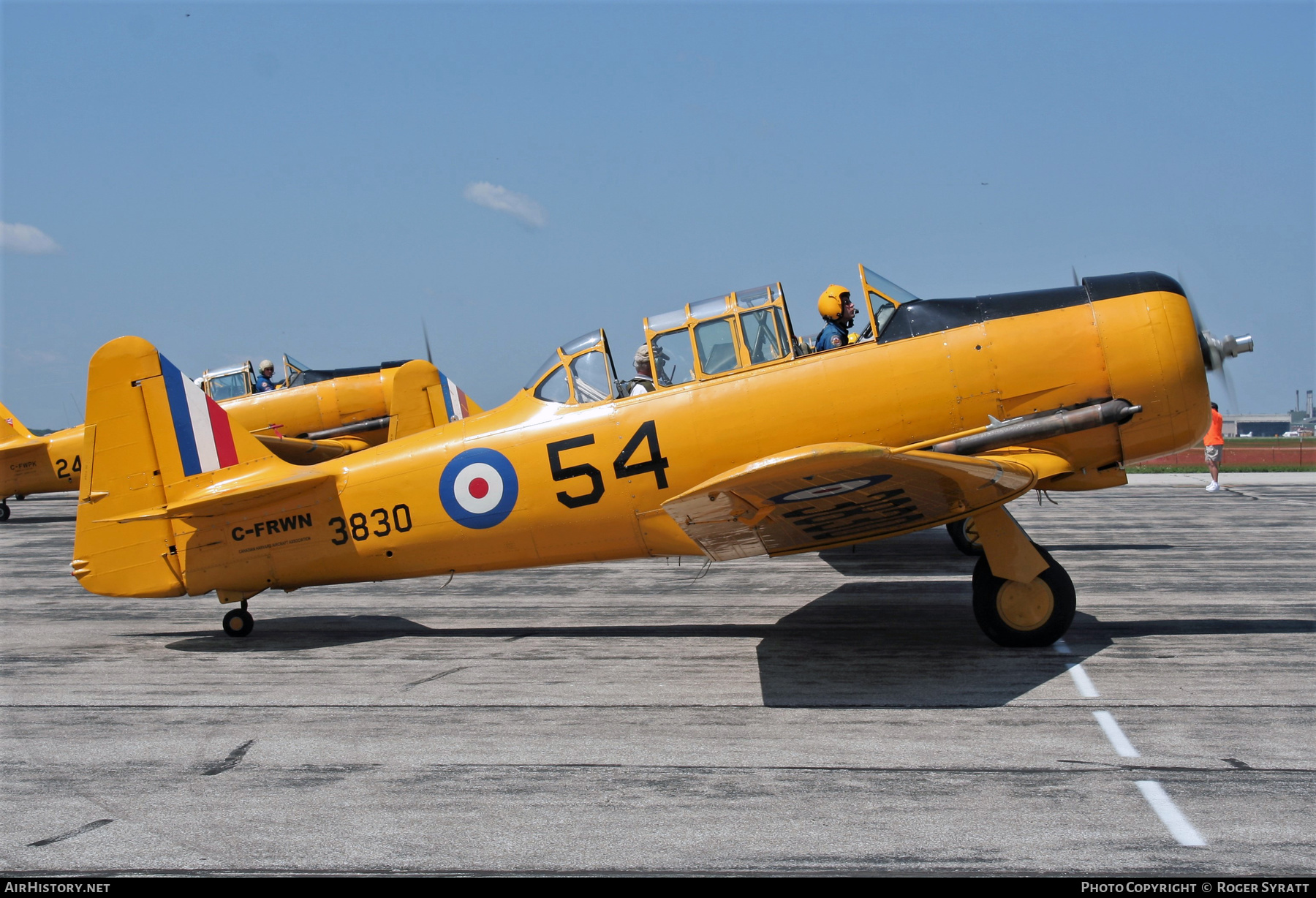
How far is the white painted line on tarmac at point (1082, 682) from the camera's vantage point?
586 centimetres

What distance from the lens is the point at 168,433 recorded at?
8.18 meters

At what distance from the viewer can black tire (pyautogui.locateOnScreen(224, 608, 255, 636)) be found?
8.43 meters

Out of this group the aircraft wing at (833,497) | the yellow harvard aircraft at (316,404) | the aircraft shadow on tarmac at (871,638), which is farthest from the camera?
the yellow harvard aircraft at (316,404)

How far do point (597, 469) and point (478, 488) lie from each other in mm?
1041

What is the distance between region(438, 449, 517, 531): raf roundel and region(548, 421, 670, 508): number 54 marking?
40cm

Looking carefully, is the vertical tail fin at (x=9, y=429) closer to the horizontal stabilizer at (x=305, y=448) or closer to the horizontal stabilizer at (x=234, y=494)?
the horizontal stabilizer at (x=305, y=448)

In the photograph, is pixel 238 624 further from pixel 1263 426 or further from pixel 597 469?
pixel 1263 426

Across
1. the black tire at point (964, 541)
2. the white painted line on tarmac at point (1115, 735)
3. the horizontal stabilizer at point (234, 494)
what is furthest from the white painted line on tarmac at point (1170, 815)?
the black tire at point (964, 541)

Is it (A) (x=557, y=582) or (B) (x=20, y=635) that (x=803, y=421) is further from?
(B) (x=20, y=635)

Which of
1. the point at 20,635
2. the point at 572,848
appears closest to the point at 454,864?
the point at 572,848

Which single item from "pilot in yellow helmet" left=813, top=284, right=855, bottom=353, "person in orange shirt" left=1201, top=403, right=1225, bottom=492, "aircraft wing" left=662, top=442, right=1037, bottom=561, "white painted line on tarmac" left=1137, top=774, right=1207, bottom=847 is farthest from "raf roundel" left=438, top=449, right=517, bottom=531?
"person in orange shirt" left=1201, top=403, right=1225, bottom=492

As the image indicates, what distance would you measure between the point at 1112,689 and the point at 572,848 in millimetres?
3831

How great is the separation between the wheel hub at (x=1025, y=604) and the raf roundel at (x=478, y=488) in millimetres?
3848

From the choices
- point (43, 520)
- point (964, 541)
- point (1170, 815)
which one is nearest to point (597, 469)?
point (1170, 815)
